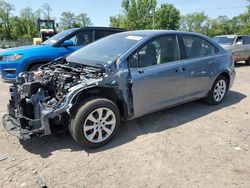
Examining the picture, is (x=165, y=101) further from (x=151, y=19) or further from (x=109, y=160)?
(x=151, y=19)

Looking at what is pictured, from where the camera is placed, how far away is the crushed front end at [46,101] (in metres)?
3.26

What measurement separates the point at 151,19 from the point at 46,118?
51.2 meters

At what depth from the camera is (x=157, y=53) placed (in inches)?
164

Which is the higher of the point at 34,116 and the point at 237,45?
the point at 237,45

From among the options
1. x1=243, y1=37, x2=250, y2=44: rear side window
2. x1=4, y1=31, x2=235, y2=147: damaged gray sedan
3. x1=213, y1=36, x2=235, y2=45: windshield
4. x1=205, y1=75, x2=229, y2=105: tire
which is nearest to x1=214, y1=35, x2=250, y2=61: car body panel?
x1=243, y1=37, x2=250, y2=44: rear side window

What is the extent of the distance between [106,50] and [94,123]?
1356mm

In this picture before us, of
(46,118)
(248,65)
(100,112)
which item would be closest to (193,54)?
(100,112)

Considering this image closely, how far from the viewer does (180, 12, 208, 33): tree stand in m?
82.7

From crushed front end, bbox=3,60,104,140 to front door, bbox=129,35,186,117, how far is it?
2.12ft

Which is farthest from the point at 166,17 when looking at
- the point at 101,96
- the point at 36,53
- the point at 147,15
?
the point at 101,96

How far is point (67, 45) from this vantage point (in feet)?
22.6

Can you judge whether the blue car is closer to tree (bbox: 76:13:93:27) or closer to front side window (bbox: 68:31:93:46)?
front side window (bbox: 68:31:93:46)

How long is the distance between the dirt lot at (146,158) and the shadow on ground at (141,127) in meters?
0.01

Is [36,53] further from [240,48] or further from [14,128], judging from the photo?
[240,48]
